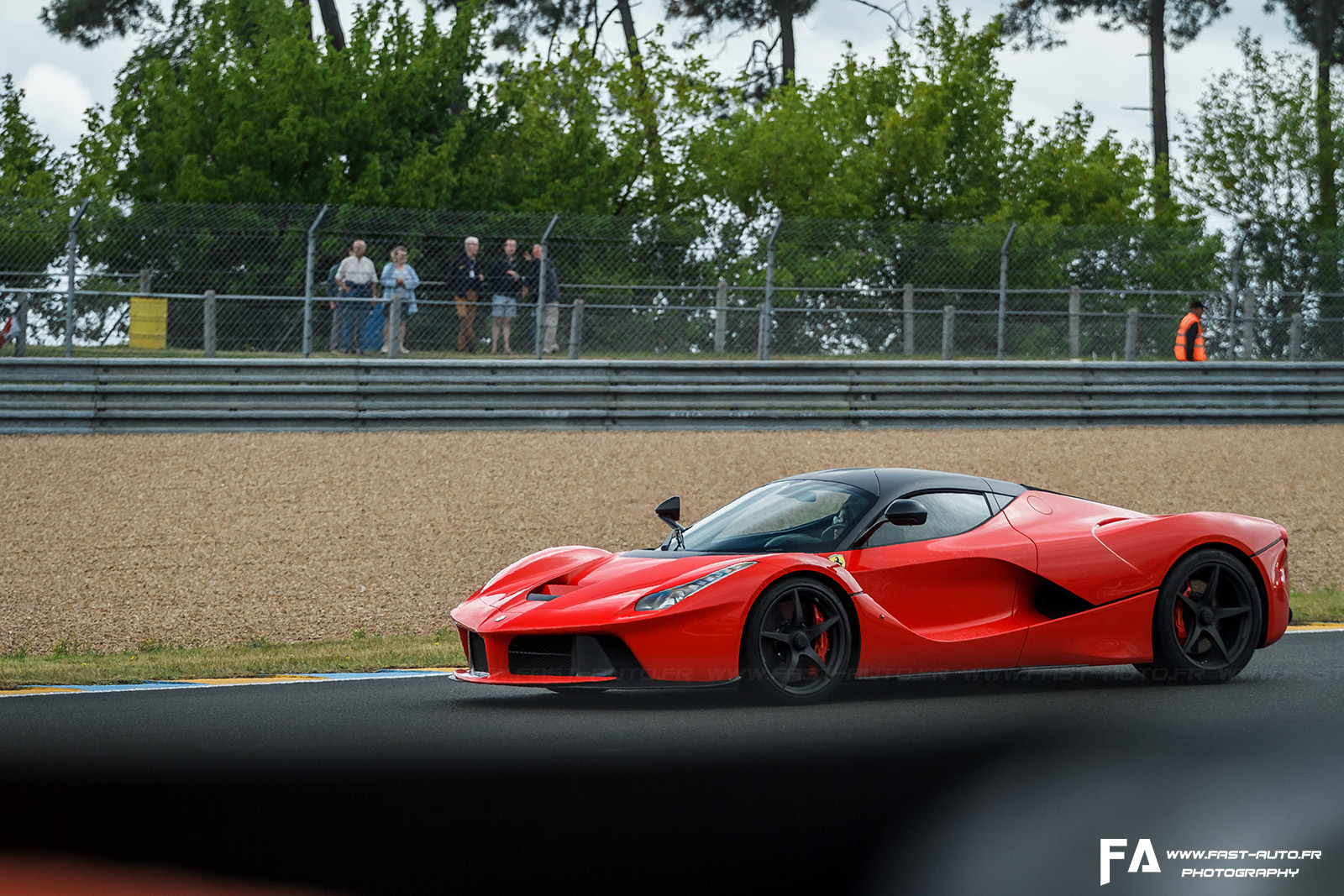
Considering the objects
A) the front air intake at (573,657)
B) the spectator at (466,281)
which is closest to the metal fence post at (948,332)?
the spectator at (466,281)

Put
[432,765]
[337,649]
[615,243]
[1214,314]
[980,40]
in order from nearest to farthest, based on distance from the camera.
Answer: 1. [432,765]
2. [337,649]
3. [615,243]
4. [1214,314]
5. [980,40]

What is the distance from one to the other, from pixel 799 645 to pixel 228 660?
3695 mm

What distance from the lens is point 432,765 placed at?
590 cm

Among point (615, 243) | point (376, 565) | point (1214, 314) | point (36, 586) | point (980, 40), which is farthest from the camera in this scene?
point (980, 40)

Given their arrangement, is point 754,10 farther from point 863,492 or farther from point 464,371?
point 863,492

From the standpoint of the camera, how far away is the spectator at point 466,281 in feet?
62.3

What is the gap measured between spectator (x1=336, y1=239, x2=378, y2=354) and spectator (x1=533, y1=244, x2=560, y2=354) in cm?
191

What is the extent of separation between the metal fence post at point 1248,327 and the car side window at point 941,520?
15.8 meters

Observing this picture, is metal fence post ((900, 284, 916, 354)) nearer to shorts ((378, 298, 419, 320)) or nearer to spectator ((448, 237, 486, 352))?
spectator ((448, 237, 486, 352))

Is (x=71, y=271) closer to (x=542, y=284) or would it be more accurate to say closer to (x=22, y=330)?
(x=22, y=330)

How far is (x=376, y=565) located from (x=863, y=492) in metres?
5.12

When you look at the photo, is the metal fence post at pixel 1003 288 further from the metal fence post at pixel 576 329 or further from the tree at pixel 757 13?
the tree at pixel 757 13

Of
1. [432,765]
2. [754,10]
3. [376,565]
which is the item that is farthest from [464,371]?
[754,10]


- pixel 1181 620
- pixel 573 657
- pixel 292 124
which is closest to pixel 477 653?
pixel 573 657
